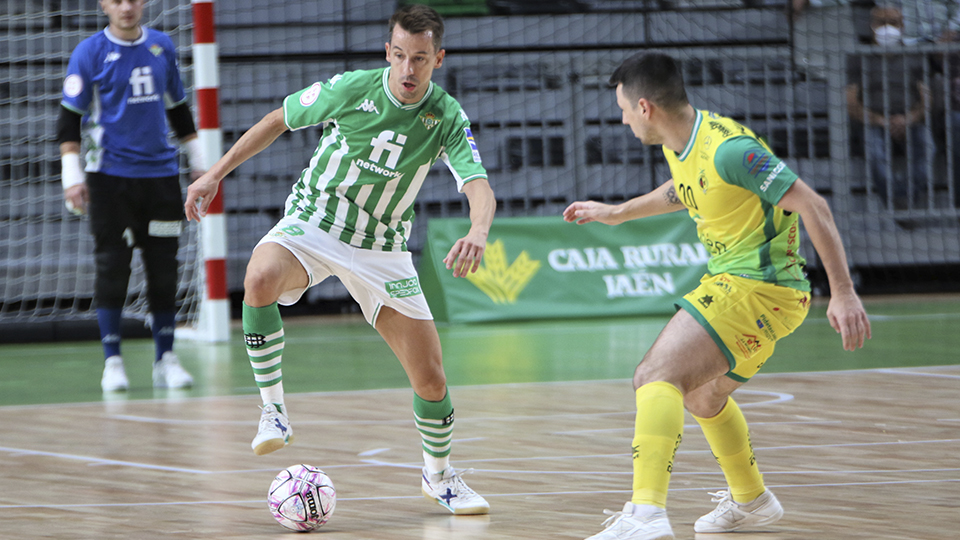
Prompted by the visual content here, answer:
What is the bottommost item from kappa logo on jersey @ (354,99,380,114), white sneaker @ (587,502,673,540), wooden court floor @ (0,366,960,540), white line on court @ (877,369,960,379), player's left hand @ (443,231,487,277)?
white line on court @ (877,369,960,379)

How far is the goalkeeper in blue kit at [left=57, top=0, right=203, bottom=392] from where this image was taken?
6363 mm

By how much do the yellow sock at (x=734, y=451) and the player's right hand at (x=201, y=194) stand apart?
6.06 ft

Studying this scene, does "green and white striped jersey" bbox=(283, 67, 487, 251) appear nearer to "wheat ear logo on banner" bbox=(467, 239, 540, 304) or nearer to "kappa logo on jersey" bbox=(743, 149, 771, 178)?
"kappa logo on jersey" bbox=(743, 149, 771, 178)

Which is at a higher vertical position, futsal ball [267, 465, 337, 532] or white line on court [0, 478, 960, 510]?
futsal ball [267, 465, 337, 532]

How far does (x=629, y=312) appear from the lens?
10.2 metres

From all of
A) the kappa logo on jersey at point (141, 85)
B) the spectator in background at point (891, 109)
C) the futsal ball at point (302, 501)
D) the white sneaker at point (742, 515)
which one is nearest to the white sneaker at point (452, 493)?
the futsal ball at point (302, 501)

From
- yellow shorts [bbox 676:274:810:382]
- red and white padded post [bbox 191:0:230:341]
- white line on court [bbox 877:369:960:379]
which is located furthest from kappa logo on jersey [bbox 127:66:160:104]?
white line on court [bbox 877:369:960:379]

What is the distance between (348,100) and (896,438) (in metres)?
2.66

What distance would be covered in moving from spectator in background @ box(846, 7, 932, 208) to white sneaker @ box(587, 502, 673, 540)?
10.1 metres

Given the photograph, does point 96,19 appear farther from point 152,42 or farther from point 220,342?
point 152,42

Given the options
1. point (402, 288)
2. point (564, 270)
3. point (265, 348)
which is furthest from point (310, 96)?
point (564, 270)

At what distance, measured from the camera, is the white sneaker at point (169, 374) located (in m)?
6.54

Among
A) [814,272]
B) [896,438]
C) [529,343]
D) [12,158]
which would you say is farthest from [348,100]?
[814,272]

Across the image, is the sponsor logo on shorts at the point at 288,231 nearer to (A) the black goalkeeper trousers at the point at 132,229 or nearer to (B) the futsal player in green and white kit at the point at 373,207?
(B) the futsal player in green and white kit at the point at 373,207
